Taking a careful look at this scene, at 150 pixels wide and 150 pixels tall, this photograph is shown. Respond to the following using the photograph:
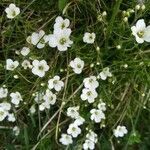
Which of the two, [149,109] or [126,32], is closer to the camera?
[126,32]

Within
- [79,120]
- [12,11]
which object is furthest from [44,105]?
[12,11]

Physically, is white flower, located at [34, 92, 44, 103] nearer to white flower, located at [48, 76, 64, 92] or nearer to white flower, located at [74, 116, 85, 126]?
white flower, located at [48, 76, 64, 92]

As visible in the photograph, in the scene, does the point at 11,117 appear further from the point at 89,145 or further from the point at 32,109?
the point at 89,145

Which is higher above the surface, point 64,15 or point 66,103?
point 64,15

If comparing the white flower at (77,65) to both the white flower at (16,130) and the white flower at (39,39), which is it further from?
the white flower at (16,130)

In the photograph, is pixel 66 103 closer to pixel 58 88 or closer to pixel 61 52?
pixel 58 88

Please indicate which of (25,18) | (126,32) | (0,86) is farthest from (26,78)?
(126,32)

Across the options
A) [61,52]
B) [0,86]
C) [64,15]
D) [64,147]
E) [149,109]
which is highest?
[64,15]
